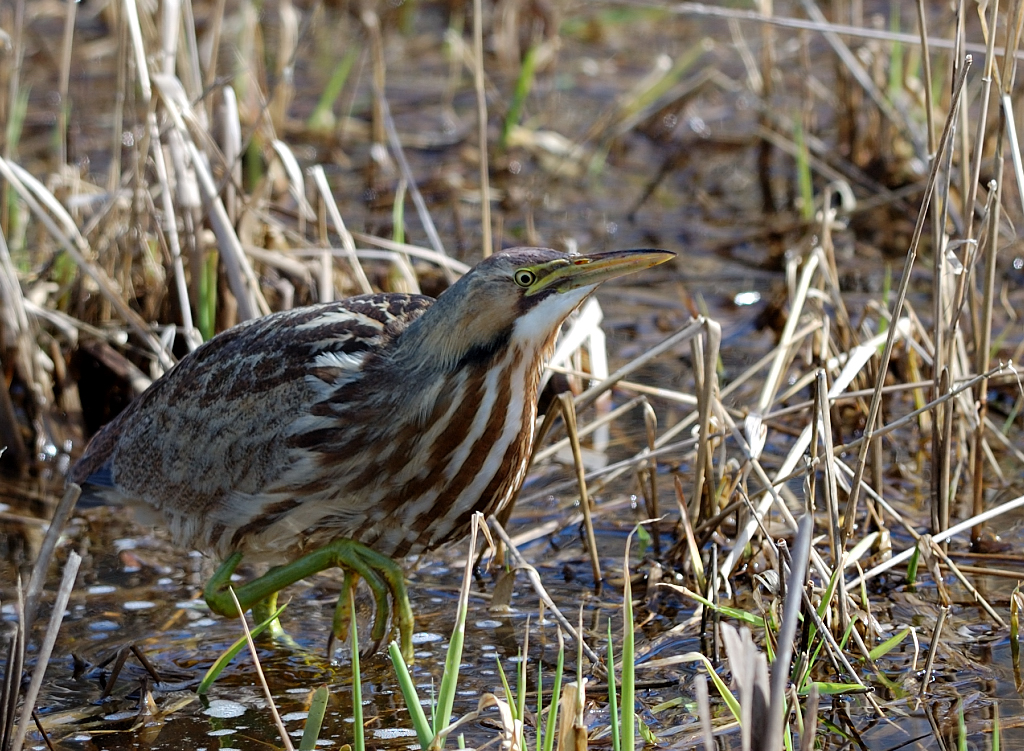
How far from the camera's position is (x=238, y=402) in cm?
307

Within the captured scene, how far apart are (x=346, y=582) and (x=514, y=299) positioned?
737 mm

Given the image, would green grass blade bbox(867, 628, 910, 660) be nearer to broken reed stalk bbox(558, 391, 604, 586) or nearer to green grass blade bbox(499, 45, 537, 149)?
broken reed stalk bbox(558, 391, 604, 586)

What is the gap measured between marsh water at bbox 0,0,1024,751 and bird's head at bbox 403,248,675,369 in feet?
1.74

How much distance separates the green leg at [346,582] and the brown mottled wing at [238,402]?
0.57 ft

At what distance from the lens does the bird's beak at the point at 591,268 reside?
250 centimetres

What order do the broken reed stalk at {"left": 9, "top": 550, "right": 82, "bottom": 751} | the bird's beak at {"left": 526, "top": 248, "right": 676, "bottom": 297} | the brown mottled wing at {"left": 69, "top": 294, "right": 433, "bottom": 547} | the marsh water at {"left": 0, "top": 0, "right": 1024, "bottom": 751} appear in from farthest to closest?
the brown mottled wing at {"left": 69, "top": 294, "right": 433, "bottom": 547}
the marsh water at {"left": 0, "top": 0, "right": 1024, "bottom": 751}
the bird's beak at {"left": 526, "top": 248, "right": 676, "bottom": 297}
the broken reed stalk at {"left": 9, "top": 550, "right": 82, "bottom": 751}

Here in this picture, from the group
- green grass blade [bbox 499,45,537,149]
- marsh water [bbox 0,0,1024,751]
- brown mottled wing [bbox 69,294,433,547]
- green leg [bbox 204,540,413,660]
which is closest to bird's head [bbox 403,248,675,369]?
brown mottled wing [bbox 69,294,433,547]

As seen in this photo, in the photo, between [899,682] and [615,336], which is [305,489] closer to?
[899,682]

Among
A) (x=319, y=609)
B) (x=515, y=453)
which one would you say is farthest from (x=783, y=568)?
(x=319, y=609)

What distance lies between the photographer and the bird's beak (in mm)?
2498

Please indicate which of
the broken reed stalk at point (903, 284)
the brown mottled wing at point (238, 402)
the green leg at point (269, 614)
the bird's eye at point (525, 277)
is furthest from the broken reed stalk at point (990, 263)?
the green leg at point (269, 614)

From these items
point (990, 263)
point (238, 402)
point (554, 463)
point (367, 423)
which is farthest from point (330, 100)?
point (990, 263)

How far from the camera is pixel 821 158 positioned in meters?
5.62

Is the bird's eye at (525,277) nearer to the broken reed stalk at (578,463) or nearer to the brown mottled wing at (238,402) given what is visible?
the brown mottled wing at (238,402)
